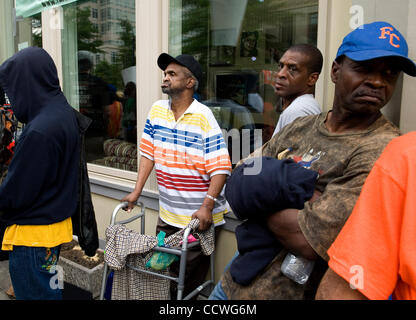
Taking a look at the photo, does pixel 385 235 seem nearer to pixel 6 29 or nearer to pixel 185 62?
pixel 185 62

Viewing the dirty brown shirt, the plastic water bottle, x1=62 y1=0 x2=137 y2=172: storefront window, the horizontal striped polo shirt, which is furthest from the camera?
x1=62 y1=0 x2=137 y2=172: storefront window

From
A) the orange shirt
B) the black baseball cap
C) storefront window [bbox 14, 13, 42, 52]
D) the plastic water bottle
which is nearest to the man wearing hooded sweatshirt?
the black baseball cap

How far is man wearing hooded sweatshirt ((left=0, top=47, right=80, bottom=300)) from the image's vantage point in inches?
86.7

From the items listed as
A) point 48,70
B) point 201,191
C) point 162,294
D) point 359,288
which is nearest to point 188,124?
point 201,191

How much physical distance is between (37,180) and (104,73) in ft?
9.94

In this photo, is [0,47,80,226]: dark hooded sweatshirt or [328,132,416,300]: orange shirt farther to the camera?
[0,47,80,226]: dark hooded sweatshirt

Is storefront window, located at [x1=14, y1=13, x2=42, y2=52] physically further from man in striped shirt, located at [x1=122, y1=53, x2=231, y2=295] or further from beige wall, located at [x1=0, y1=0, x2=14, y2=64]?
man in striped shirt, located at [x1=122, y1=53, x2=231, y2=295]

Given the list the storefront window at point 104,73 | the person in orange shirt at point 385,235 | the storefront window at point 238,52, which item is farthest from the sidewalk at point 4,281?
the person in orange shirt at point 385,235

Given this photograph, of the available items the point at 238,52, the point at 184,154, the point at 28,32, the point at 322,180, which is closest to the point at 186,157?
the point at 184,154

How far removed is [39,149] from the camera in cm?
219

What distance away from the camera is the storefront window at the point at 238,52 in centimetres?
373

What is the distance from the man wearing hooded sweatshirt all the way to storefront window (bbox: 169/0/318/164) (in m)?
1.80

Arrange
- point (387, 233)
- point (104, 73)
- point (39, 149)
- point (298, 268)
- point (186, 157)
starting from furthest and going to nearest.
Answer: point (104, 73) → point (186, 157) → point (39, 149) → point (298, 268) → point (387, 233)

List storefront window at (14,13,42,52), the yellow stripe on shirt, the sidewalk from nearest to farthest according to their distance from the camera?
the yellow stripe on shirt
the sidewalk
storefront window at (14,13,42,52)
